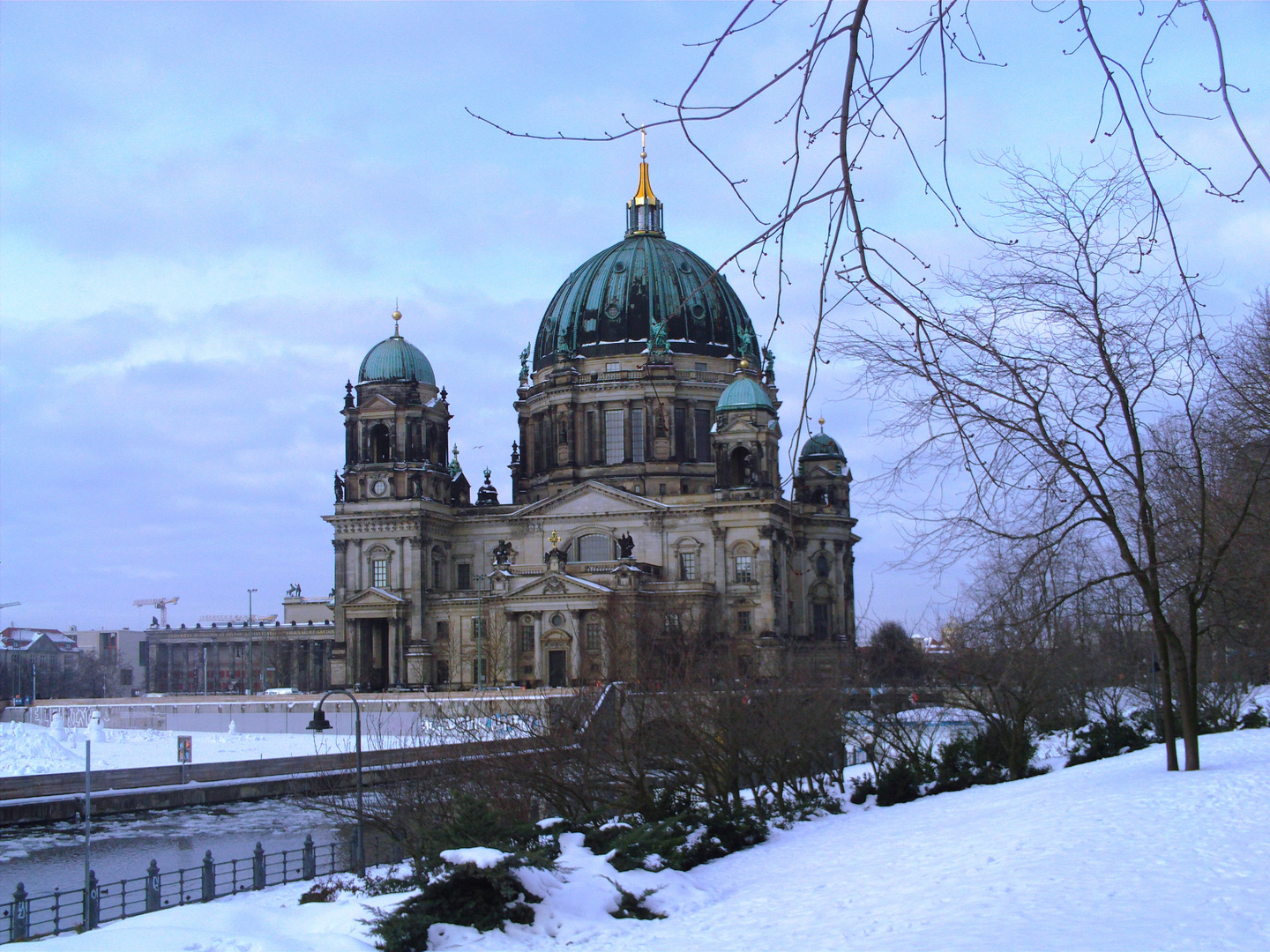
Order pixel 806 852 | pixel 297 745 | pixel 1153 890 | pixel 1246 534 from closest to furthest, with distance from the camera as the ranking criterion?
1. pixel 1153 890
2. pixel 806 852
3. pixel 1246 534
4. pixel 297 745

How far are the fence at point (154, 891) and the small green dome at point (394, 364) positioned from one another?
180 ft

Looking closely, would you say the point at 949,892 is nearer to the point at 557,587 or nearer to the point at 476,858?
the point at 476,858

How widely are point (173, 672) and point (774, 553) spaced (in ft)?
322

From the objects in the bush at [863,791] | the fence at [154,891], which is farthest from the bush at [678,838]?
the fence at [154,891]

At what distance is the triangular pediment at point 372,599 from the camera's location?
283 feet

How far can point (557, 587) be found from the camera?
80.2 metres

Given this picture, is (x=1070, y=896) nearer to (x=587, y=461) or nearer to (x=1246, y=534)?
(x=1246, y=534)

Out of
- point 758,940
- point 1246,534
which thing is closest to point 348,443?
point 1246,534

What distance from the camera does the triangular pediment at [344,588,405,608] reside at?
86.2 metres

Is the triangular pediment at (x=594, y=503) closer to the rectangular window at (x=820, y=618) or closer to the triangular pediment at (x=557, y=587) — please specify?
the triangular pediment at (x=557, y=587)

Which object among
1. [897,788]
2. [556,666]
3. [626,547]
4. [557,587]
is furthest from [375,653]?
[897,788]

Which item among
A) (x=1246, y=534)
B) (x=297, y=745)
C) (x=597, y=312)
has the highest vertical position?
(x=597, y=312)

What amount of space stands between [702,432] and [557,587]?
17.6 metres

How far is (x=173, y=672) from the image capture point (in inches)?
6132
